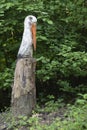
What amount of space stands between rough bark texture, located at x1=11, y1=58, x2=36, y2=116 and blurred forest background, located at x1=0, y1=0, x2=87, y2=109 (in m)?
0.82

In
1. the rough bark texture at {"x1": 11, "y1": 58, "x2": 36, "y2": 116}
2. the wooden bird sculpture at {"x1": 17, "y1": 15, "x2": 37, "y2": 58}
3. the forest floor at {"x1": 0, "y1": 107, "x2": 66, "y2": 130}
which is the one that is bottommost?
the forest floor at {"x1": 0, "y1": 107, "x2": 66, "y2": 130}

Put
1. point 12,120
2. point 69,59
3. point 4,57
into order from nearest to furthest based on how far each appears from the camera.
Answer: point 12,120 → point 69,59 → point 4,57

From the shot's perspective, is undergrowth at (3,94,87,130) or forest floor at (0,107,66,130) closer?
undergrowth at (3,94,87,130)

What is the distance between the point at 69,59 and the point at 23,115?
4.71ft

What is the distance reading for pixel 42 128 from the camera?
16.0 feet

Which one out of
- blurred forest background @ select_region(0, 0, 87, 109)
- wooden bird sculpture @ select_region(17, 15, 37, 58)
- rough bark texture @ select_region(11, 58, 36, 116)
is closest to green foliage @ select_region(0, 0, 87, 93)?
blurred forest background @ select_region(0, 0, 87, 109)

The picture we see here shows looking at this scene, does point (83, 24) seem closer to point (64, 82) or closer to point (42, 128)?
point (64, 82)

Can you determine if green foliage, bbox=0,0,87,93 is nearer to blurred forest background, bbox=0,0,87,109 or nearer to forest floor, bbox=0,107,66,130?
blurred forest background, bbox=0,0,87,109

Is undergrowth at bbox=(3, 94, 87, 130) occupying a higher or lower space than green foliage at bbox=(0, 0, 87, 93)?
lower

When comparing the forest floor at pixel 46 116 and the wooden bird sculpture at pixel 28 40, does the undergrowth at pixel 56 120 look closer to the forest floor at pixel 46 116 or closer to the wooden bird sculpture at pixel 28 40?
the forest floor at pixel 46 116

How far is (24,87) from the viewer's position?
5535 millimetres

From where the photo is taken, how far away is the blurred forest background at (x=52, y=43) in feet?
21.6

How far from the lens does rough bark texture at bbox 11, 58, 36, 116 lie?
18.2 ft

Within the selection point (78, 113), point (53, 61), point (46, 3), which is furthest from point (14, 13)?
point (78, 113)
